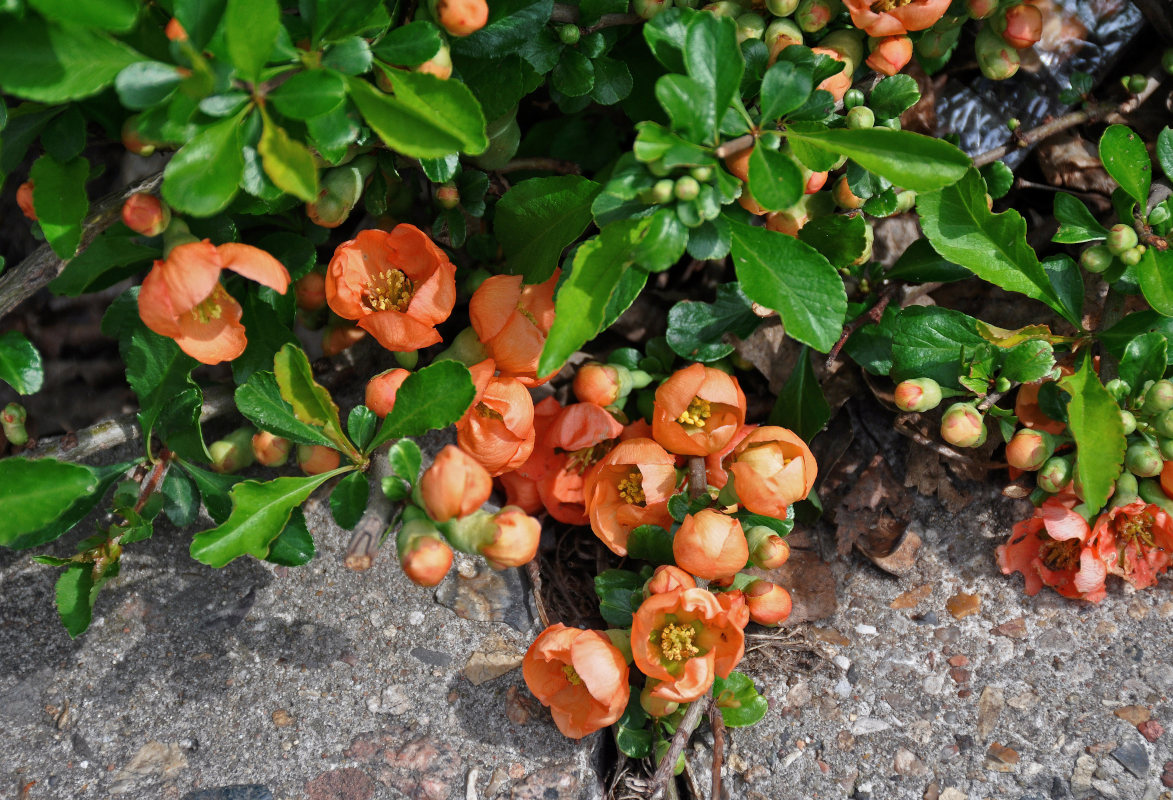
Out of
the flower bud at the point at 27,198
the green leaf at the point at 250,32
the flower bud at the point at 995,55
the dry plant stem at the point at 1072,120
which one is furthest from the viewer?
A: the dry plant stem at the point at 1072,120

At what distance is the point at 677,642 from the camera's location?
1.32 meters

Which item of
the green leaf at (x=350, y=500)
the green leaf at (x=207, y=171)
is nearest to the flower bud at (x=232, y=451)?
the green leaf at (x=350, y=500)

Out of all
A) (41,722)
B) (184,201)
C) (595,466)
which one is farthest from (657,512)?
(41,722)

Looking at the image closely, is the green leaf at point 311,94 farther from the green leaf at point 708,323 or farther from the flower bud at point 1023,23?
the flower bud at point 1023,23

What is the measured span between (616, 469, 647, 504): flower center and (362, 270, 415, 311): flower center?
49 cm

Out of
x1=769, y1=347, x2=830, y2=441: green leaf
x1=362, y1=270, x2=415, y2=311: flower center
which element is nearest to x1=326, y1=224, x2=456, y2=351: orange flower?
x1=362, y1=270, x2=415, y2=311: flower center

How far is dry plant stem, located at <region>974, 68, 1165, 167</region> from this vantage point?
168 cm

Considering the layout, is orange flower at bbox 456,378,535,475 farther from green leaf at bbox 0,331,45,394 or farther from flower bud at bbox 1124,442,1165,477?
flower bud at bbox 1124,442,1165,477

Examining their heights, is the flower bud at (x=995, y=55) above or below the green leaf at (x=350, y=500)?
above

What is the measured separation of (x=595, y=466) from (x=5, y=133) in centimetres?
100

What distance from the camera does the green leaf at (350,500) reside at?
1.25m

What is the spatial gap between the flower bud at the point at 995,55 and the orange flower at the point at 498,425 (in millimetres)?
1036

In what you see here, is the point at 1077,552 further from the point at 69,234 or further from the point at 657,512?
the point at 69,234

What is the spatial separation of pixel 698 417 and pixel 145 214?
0.90 metres
